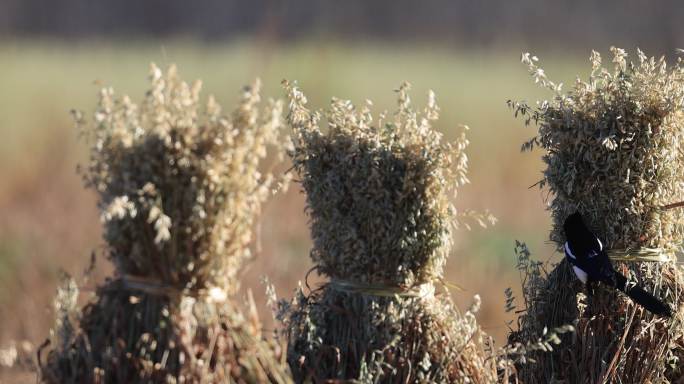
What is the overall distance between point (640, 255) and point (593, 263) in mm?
179

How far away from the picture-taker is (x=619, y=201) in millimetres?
2549

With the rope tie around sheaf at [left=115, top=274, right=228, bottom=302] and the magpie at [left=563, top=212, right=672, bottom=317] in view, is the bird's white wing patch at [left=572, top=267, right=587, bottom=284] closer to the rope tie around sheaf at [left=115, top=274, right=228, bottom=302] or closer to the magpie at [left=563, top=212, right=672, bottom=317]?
the magpie at [left=563, top=212, right=672, bottom=317]

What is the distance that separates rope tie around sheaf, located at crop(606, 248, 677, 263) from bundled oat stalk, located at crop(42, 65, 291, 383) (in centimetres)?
99

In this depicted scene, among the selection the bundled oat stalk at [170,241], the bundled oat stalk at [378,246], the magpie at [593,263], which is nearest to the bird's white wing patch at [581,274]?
the magpie at [593,263]

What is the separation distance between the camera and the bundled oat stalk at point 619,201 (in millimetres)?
2543

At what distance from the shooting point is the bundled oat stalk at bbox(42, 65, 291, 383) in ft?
6.45

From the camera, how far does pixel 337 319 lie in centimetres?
237

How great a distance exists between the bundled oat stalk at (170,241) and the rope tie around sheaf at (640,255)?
3.26ft

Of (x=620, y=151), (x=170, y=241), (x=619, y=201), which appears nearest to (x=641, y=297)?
(x=619, y=201)

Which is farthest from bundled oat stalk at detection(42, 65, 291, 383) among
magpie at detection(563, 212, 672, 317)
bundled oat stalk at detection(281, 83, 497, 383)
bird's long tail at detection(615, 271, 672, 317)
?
bird's long tail at detection(615, 271, 672, 317)

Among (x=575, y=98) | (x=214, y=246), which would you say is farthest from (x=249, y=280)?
(x=214, y=246)

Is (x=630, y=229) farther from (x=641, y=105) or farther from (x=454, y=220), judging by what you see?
(x=454, y=220)

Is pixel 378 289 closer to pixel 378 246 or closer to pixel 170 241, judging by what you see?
pixel 378 246

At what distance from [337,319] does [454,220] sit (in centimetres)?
37
